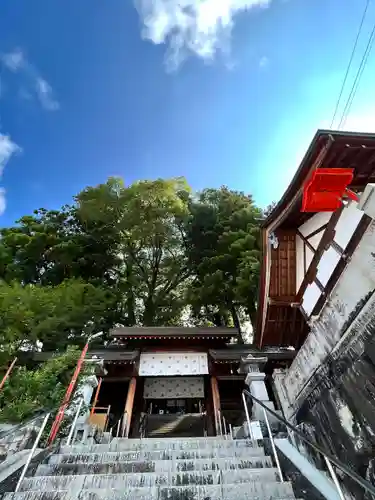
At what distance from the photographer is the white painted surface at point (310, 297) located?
7.64 m

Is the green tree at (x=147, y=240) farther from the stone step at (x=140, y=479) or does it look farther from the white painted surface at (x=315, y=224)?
the stone step at (x=140, y=479)

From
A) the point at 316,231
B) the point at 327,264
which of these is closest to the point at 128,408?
the point at 327,264

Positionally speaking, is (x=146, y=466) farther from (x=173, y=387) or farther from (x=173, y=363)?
(x=173, y=387)

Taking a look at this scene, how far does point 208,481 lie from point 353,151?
21.4 feet

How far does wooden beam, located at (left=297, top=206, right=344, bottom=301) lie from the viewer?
702 cm

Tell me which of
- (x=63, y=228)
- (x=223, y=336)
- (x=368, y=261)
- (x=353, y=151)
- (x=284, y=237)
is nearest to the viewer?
(x=368, y=261)

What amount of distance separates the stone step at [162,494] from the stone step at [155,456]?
92 cm

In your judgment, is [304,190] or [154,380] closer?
[304,190]

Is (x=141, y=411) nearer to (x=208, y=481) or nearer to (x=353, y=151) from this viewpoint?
(x=208, y=481)

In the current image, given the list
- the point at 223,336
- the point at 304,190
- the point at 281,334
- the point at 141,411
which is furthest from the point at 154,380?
the point at 304,190

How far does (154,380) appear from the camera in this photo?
13.3 meters

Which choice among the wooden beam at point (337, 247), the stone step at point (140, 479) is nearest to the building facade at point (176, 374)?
Answer: the wooden beam at point (337, 247)

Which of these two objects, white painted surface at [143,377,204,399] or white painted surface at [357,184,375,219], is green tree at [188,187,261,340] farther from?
white painted surface at [357,184,375,219]

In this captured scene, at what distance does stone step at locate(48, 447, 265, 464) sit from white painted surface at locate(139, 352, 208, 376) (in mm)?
7532
